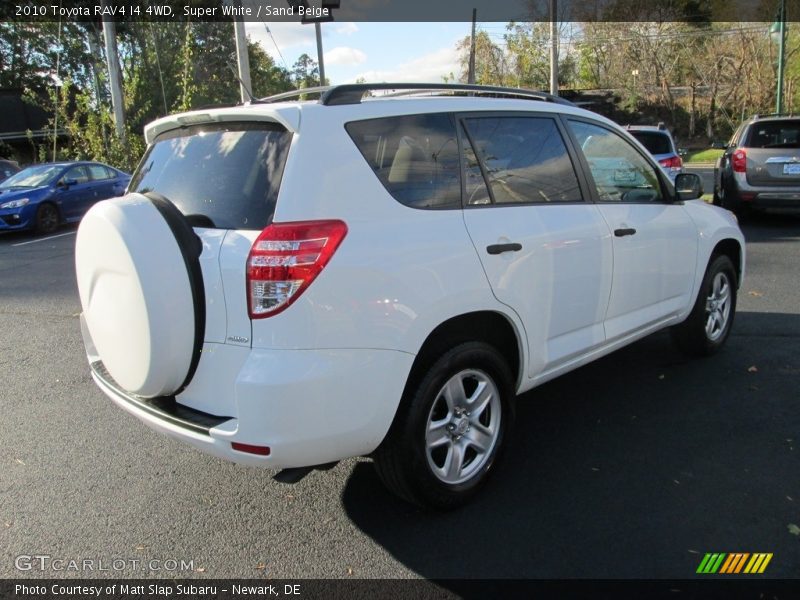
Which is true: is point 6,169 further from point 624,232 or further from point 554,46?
point 624,232

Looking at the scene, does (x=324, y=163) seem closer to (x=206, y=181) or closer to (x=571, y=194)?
(x=206, y=181)

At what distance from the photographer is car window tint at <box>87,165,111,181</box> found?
48.9 ft

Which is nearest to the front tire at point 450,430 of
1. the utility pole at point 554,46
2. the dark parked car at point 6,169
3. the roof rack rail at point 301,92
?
the roof rack rail at point 301,92

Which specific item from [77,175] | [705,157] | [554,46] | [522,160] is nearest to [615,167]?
[522,160]

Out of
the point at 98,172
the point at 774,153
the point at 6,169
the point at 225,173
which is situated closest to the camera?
the point at 225,173

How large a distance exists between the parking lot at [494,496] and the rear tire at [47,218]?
32.0 ft

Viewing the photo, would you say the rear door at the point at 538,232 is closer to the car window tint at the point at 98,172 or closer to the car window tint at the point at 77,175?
the car window tint at the point at 77,175

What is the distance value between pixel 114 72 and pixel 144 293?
20221mm

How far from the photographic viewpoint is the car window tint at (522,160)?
3230mm

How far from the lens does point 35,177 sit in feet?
46.1

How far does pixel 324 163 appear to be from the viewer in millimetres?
2568

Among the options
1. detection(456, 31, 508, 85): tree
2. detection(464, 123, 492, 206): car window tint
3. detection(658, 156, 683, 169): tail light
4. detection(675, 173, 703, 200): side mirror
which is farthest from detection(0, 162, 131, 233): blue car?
detection(456, 31, 508, 85): tree

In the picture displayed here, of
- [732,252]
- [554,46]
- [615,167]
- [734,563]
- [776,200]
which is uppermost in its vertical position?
[554,46]

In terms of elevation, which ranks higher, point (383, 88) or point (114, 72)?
point (114, 72)
